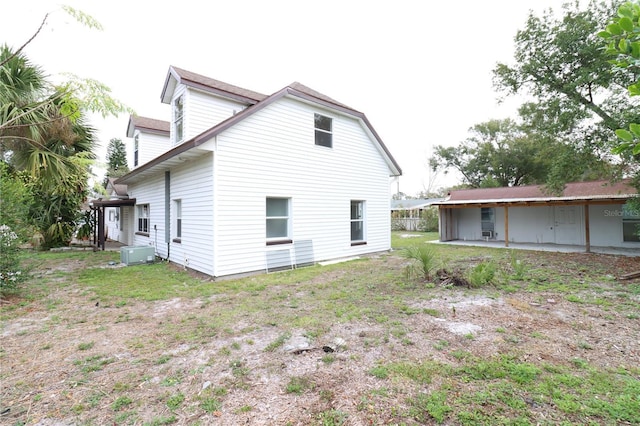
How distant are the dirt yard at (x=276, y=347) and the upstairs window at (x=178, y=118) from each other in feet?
17.4

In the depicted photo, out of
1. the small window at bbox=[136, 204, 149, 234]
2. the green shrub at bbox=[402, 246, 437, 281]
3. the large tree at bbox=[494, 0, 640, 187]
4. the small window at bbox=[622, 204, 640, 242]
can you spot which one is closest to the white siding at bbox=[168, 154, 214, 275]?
the small window at bbox=[136, 204, 149, 234]

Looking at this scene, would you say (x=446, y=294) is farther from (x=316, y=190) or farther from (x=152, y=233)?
(x=152, y=233)

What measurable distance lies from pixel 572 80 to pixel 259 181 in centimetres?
1161

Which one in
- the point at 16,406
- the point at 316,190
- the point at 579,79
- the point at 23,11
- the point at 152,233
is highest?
the point at 579,79

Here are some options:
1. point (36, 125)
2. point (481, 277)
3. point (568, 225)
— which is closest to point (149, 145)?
point (36, 125)

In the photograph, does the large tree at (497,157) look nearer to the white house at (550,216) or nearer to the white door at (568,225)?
the white house at (550,216)

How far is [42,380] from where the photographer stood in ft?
9.78

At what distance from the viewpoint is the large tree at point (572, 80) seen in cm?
943

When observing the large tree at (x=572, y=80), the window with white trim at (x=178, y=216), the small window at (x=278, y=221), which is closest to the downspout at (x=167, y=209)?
the window with white trim at (x=178, y=216)

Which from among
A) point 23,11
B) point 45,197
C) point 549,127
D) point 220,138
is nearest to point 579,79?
point 549,127

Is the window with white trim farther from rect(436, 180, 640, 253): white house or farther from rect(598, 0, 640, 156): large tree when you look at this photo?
rect(436, 180, 640, 253): white house

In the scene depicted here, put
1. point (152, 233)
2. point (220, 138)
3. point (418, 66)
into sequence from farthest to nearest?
point (418, 66) → point (152, 233) → point (220, 138)

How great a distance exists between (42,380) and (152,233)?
9407mm

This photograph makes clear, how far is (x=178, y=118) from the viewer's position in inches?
370
